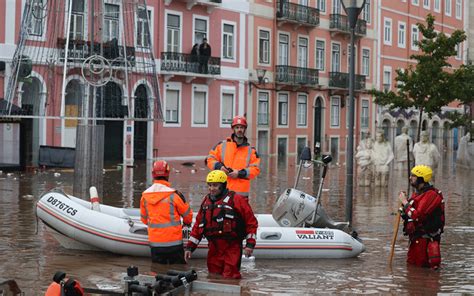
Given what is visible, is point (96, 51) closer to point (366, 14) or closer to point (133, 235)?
point (133, 235)

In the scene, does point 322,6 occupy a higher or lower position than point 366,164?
higher

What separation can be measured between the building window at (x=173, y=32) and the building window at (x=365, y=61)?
1816 centimetres

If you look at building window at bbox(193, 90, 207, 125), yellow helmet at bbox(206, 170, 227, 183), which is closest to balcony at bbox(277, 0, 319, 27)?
building window at bbox(193, 90, 207, 125)

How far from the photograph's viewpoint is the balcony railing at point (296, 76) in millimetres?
44116

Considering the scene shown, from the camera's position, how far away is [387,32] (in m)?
55.3

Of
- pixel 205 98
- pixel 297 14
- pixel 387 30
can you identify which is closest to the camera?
pixel 205 98

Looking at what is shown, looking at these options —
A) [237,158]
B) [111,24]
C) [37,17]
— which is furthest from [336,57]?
[237,158]

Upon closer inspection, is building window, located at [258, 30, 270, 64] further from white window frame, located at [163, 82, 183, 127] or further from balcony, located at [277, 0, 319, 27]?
white window frame, located at [163, 82, 183, 127]

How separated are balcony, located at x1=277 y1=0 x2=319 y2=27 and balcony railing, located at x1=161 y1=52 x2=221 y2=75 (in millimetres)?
5954

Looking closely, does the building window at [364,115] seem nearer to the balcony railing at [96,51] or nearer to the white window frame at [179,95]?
the white window frame at [179,95]

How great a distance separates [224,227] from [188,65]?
28.9 metres

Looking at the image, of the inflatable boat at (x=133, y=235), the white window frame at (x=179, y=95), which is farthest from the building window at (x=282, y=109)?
the inflatable boat at (x=133, y=235)

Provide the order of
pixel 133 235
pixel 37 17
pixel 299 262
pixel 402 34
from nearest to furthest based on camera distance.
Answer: pixel 133 235
pixel 299 262
pixel 37 17
pixel 402 34

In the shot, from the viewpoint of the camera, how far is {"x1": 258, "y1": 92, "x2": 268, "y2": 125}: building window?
142 ft
